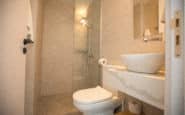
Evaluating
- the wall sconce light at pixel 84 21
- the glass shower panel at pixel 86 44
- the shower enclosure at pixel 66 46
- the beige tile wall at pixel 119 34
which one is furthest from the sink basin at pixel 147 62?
the wall sconce light at pixel 84 21

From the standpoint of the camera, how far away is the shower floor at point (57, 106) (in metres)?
2.07

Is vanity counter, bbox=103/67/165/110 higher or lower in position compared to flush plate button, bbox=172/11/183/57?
lower

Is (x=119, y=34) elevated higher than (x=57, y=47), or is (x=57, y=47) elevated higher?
(x=119, y=34)

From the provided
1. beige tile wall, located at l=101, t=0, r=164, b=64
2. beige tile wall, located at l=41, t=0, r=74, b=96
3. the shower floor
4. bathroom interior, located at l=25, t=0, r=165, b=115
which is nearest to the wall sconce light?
bathroom interior, located at l=25, t=0, r=165, b=115

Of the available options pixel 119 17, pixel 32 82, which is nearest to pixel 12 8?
pixel 32 82

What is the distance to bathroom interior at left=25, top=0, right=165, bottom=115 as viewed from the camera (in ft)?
3.36

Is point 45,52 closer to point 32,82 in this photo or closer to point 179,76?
point 32,82

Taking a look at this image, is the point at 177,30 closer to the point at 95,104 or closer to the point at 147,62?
the point at 147,62

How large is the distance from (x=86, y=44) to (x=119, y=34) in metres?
1.09

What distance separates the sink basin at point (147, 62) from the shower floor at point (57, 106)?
4.78 ft

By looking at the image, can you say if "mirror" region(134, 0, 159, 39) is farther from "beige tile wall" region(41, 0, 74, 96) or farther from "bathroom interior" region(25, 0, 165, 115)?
"beige tile wall" region(41, 0, 74, 96)

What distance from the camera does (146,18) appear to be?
1.43 meters

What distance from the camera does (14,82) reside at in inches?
52.8

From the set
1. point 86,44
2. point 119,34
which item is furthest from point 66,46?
point 119,34
